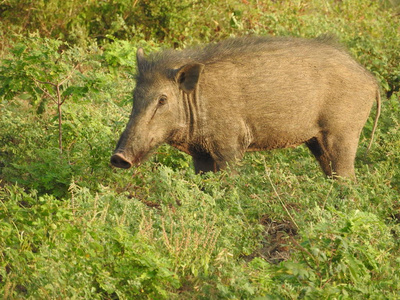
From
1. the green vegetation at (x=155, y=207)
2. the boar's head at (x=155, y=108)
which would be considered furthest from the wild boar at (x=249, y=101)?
the green vegetation at (x=155, y=207)

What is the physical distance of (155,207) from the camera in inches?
257

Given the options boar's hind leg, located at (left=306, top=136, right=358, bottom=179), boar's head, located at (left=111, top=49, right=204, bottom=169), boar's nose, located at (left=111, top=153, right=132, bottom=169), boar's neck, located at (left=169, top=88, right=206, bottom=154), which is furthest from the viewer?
boar's hind leg, located at (left=306, top=136, right=358, bottom=179)

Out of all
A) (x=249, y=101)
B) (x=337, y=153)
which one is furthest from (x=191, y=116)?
(x=337, y=153)

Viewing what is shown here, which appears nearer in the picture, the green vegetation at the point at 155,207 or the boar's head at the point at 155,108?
the green vegetation at the point at 155,207

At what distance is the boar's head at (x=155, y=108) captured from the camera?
20.5 ft

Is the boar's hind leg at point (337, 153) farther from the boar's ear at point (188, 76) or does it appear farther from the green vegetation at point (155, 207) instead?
the boar's ear at point (188, 76)

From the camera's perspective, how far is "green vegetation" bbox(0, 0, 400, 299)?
4.14m

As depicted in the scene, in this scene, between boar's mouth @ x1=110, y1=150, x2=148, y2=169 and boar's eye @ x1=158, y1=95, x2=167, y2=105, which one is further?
boar's eye @ x1=158, y1=95, x2=167, y2=105

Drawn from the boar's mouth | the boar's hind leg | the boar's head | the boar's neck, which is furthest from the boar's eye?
the boar's hind leg

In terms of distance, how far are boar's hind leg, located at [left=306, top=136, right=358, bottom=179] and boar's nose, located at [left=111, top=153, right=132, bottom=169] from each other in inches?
76.2

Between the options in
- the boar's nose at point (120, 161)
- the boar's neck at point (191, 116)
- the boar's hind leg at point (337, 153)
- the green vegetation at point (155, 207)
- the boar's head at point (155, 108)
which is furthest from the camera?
the boar's hind leg at point (337, 153)

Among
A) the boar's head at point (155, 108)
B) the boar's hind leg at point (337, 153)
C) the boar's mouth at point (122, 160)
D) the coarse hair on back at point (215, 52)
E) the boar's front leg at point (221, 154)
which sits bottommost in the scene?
the boar's hind leg at point (337, 153)

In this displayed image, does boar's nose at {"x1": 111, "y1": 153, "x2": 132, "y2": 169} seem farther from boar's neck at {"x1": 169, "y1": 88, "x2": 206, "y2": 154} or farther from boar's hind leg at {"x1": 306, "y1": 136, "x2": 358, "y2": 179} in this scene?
boar's hind leg at {"x1": 306, "y1": 136, "x2": 358, "y2": 179}

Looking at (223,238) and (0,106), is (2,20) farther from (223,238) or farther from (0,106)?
(223,238)
